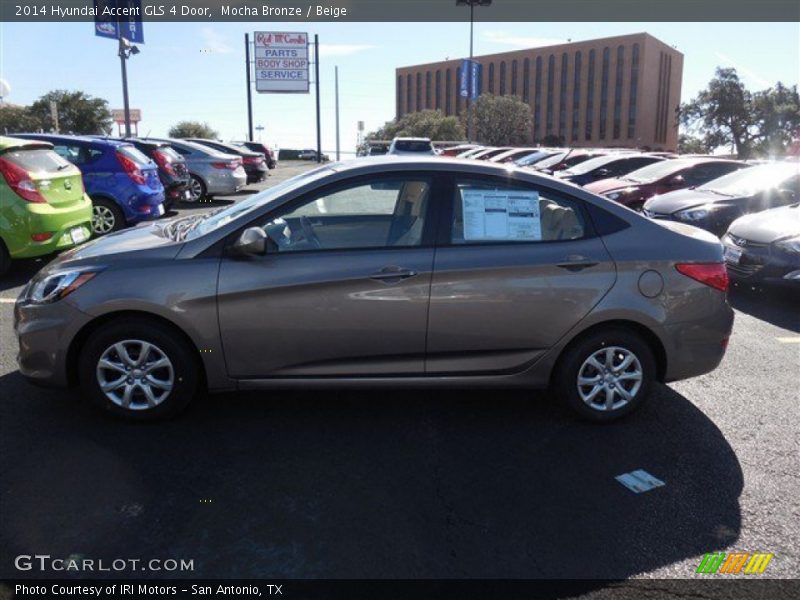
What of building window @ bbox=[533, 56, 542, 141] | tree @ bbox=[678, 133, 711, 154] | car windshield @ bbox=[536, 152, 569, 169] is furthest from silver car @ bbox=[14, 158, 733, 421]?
building window @ bbox=[533, 56, 542, 141]

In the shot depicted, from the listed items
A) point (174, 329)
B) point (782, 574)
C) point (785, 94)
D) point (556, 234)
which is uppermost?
point (785, 94)

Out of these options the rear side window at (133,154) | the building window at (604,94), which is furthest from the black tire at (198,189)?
the building window at (604,94)

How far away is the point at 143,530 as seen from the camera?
3.06 m

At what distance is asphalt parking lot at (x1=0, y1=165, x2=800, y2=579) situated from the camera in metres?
2.95

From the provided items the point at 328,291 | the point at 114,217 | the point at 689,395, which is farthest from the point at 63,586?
the point at 114,217

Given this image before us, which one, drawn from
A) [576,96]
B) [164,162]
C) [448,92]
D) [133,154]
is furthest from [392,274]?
[448,92]

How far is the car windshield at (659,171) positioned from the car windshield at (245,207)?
32.0ft

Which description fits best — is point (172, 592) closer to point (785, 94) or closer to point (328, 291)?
point (328, 291)

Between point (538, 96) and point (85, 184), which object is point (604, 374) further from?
point (538, 96)

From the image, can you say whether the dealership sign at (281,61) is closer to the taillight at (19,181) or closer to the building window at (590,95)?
the taillight at (19,181)

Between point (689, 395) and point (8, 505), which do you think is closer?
point (8, 505)

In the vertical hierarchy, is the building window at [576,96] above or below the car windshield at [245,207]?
above

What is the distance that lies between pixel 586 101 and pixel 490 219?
98449mm

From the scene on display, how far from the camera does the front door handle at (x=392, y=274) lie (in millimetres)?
3994
